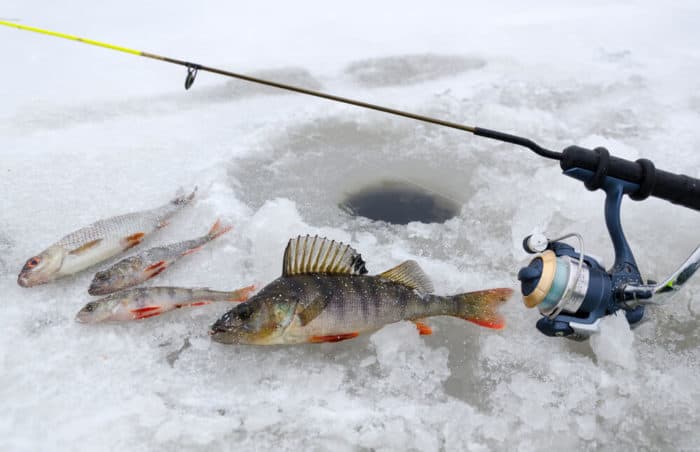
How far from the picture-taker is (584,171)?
2299 mm

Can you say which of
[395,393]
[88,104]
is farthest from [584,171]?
[88,104]

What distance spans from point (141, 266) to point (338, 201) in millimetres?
1287

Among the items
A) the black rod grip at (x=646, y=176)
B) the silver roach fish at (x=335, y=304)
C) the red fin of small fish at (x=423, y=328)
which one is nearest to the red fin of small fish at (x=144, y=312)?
the silver roach fish at (x=335, y=304)

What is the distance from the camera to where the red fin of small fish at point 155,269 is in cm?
275

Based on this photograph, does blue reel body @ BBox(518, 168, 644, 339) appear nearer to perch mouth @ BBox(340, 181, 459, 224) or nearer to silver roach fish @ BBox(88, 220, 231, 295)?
perch mouth @ BBox(340, 181, 459, 224)

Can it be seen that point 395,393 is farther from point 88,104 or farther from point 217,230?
point 88,104

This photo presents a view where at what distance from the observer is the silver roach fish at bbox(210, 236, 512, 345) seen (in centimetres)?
228

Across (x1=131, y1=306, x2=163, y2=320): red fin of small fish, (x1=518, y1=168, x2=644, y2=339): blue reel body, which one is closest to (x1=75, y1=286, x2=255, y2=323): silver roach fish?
(x1=131, y1=306, x2=163, y2=320): red fin of small fish

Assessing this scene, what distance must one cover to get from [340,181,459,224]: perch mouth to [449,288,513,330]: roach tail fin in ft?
3.21

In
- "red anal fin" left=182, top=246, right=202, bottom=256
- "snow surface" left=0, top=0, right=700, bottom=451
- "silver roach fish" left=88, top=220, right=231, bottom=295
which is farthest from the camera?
"red anal fin" left=182, top=246, right=202, bottom=256

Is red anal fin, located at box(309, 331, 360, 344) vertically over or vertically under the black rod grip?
under

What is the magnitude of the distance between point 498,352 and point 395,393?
53 centimetres

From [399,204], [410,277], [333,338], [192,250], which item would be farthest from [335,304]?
[399,204]

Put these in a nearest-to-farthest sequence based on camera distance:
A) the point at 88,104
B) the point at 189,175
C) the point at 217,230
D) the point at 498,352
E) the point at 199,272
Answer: the point at 498,352 → the point at 199,272 → the point at 217,230 → the point at 189,175 → the point at 88,104
